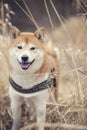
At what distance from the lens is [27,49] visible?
238 inches

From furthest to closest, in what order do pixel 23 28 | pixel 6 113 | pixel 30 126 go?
pixel 23 28 < pixel 6 113 < pixel 30 126

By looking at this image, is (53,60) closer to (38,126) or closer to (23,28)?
(38,126)

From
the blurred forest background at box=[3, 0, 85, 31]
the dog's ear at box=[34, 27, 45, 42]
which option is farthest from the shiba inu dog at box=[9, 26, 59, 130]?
the blurred forest background at box=[3, 0, 85, 31]

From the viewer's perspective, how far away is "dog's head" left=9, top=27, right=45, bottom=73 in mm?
6043

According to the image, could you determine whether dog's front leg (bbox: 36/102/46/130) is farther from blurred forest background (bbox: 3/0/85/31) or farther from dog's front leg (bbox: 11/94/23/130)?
blurred forest background (bbox: 3/0/85/31)

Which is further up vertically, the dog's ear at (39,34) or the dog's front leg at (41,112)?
the dog's ear at (39,34)

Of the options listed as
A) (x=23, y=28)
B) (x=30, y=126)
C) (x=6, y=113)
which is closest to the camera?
(x=30, y=126)

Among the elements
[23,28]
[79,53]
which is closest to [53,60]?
[79,53]

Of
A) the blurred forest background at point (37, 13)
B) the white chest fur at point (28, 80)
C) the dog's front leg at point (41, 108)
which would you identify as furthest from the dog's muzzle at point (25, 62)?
the blurred forest background at point (37, 13)

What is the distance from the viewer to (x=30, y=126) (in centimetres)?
596

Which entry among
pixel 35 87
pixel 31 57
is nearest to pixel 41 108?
pixel 35 87

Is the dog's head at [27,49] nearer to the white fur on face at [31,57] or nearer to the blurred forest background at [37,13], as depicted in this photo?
the white fur on face at [31,57]

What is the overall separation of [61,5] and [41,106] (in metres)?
4.42

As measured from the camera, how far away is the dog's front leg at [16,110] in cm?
629
